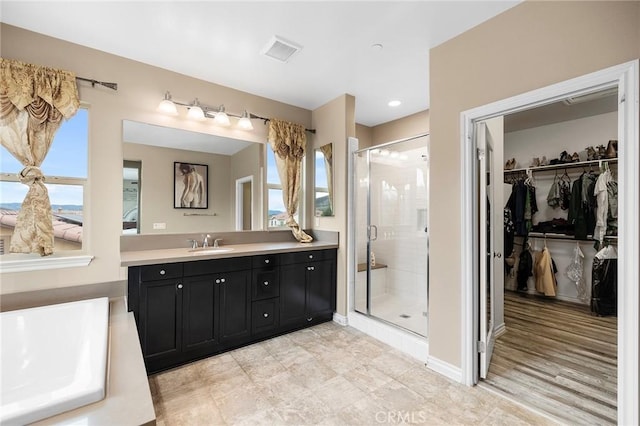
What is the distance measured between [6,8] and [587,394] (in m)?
4.85

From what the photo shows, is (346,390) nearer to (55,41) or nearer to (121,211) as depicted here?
(121,211)

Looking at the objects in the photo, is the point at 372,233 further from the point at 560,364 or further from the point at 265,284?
the point at 560,364

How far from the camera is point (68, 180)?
7.63ft

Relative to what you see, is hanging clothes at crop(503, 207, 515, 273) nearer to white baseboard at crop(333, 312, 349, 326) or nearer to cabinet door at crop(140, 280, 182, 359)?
white baseboard at crop(333, 312, 349, 326)

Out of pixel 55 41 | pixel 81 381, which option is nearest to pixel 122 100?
pixel 55 41

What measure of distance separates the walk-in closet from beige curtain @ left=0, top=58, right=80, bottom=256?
3626 mm

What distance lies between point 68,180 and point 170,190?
76 centimetres

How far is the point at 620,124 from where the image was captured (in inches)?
58.0

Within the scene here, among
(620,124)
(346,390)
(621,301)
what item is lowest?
(346,390)

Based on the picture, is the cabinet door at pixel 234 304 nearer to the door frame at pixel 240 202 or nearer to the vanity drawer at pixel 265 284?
the vanity drawer at pixel 265 284

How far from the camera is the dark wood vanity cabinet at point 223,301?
223 cm

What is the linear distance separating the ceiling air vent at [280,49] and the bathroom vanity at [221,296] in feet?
5.86

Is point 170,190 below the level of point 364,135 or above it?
below

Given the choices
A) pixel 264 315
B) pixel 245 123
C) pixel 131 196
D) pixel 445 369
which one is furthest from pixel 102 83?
pixel 445 369
